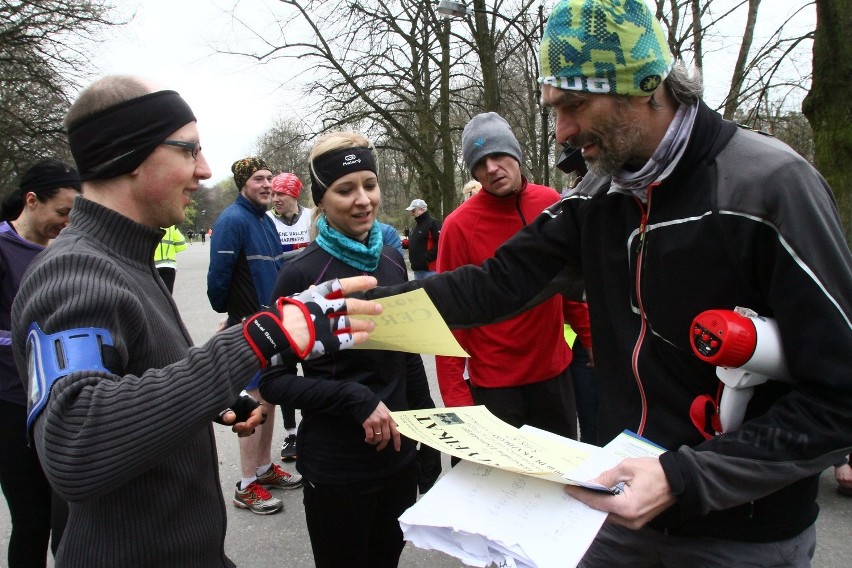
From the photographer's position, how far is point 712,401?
55.4 inches

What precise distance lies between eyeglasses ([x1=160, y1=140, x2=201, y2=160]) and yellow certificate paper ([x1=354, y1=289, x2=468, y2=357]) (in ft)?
2.02

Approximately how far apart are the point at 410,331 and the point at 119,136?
855 mm

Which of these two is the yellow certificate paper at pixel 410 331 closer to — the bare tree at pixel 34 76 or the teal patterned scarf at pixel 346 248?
the teal patterned scarf at pixel 346 248

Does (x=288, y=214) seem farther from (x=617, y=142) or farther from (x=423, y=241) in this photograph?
(x=423, y=241)

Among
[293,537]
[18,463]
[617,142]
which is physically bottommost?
[293,537]

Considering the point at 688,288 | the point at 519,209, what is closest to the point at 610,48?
the point at 688,288

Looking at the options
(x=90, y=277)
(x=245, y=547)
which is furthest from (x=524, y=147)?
(x=90, y=277)

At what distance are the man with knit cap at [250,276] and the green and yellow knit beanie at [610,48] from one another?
2949 mm

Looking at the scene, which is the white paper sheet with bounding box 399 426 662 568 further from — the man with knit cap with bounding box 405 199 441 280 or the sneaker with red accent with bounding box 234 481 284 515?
the man with knit cap with bounding box 405 199 441 280

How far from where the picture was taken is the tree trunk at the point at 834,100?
530 cm

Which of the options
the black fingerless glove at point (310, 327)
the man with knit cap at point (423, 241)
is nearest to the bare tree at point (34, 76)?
the man with knit cap at point (423, 241)

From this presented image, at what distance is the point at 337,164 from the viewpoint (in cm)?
219

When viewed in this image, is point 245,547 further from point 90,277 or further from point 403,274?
point 90,277

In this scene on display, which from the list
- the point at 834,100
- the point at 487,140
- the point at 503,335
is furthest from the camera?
the point at 834,100
